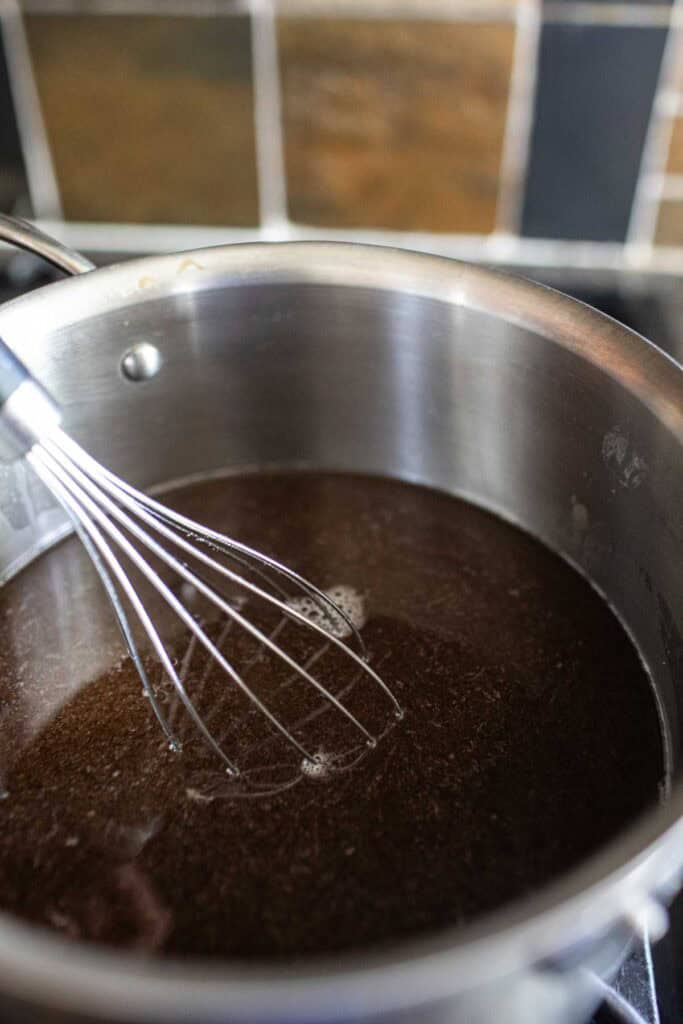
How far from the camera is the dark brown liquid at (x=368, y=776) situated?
0.48 meters

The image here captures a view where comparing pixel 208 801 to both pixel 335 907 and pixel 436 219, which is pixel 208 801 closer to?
pixel 335 907

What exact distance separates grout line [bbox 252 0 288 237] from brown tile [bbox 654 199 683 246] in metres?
0.33

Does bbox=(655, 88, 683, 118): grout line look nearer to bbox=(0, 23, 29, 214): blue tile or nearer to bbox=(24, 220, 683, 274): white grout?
bbox=(24, 220, 683, 274): white grout

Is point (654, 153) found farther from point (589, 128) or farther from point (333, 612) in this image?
→ point (333, 612)

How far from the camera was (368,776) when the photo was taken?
1.74ft

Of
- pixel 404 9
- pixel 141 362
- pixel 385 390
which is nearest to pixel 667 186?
pixel 404 9

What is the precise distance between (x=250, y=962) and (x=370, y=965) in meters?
0.16

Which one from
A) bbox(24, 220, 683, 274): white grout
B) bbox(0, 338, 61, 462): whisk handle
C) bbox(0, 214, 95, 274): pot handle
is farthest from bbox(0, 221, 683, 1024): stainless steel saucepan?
bbox(24, 220, 683, 274): white grout

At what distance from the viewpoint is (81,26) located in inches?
34.0

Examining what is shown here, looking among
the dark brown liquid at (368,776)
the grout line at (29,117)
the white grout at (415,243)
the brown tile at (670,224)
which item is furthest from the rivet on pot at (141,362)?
the brown tile at (670,224)

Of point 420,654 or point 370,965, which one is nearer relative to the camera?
point 370,965

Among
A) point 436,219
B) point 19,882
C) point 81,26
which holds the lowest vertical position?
point 19,882

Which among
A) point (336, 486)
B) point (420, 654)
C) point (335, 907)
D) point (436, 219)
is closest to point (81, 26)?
point (436, 219)

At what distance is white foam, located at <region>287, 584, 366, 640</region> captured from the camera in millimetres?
615
